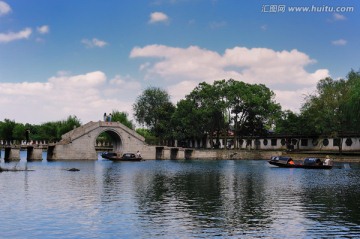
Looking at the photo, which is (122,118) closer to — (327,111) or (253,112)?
(253,112)

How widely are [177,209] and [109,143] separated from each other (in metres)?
126

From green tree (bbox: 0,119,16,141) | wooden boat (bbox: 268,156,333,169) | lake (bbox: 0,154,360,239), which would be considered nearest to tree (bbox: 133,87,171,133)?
green tree (bbox: 0,119,16,141)

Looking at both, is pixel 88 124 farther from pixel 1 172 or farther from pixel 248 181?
pixel 248 181

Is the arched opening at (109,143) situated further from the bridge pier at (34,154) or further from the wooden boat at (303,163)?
the wooden boat at (303,163)

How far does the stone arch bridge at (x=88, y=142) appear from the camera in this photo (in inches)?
3698

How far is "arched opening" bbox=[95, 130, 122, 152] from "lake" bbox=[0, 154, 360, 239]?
53.1 meters

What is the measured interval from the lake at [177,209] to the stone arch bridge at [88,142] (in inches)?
1784

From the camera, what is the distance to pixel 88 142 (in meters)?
→ 96.1

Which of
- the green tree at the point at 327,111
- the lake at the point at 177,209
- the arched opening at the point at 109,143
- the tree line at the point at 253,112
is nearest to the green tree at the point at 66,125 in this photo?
the arched opening at the point at 109,143

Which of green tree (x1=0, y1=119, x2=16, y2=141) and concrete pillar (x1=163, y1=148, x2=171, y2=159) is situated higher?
green tree (x1=0, y1=119, x2=16, y2=141)

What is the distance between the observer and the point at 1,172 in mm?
58438

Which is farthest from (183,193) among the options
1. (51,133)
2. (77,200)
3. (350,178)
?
(51,133)

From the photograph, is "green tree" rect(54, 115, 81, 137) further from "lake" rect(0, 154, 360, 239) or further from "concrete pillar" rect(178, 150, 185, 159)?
"lake" rect(0, 154, 360, 239)

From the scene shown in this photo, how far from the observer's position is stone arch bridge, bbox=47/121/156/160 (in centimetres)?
9394
